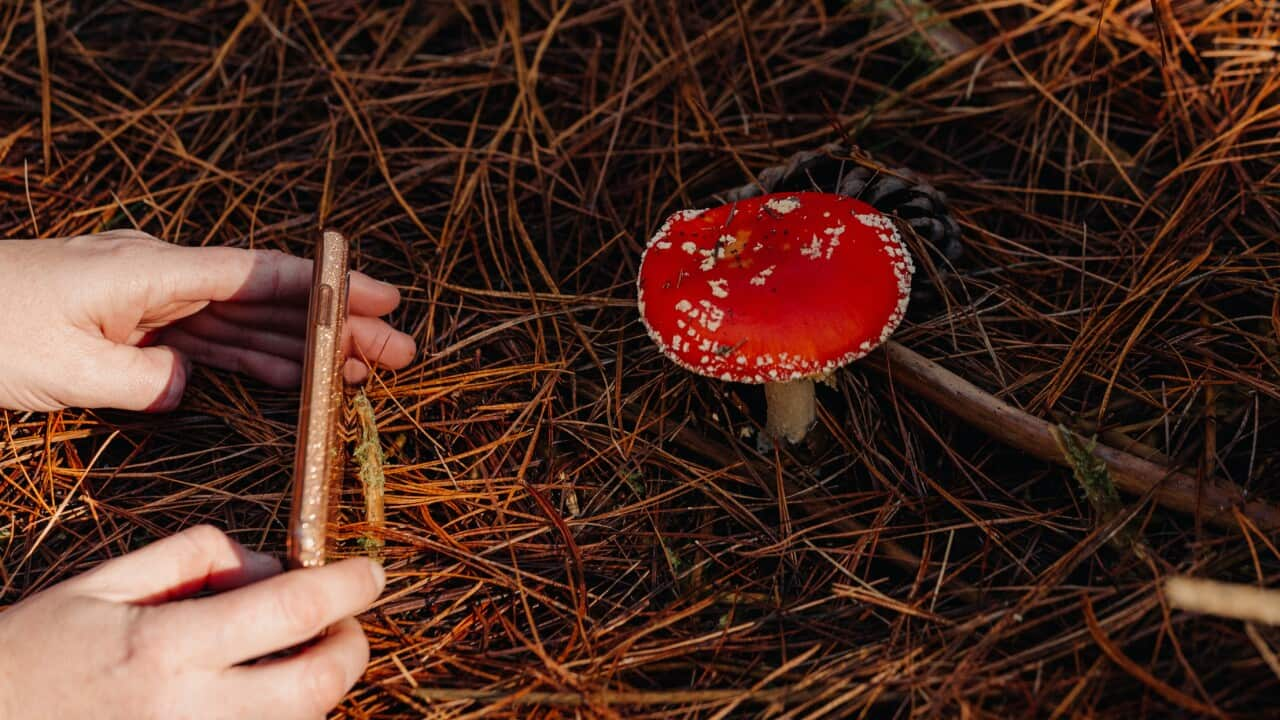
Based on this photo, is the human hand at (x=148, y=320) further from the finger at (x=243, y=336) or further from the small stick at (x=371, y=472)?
the small stick at (x=371, y=472)

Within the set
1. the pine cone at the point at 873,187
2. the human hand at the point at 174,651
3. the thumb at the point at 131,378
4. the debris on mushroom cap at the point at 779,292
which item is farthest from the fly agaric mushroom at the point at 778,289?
the thumb at the point at 131,378

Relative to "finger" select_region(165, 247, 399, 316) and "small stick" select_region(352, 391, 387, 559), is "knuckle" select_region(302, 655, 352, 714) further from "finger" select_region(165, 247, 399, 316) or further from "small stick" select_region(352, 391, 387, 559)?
"finger" select_region(165, 247, 399, 316)

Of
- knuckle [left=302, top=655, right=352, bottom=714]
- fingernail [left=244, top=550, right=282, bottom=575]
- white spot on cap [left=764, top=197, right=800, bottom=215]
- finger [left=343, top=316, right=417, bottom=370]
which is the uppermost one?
white spot on cap [left=764, top=197, right=800, bottom=215]

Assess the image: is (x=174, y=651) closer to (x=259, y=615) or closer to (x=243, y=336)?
(x=259, y=615)

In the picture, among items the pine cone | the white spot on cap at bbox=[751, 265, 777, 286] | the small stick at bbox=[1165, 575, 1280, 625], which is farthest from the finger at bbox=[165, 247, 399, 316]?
the small stick at bbox=[1165, 575, 1280, 625]

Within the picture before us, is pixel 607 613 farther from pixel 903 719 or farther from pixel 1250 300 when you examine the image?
pixel 1250 300
